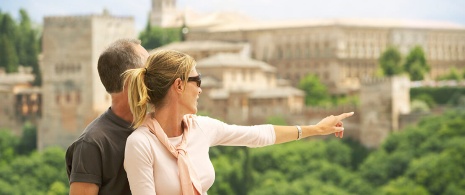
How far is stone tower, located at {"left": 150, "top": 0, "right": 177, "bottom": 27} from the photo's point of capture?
73.2 metres

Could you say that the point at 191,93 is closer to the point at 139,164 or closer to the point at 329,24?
the point at 139,164

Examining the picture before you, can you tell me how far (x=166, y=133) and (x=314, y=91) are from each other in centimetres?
4927

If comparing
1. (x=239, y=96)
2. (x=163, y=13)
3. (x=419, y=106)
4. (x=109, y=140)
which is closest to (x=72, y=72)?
(x=239, y=96)

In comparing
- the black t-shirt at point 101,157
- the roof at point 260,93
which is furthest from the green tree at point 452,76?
the black t-shirt at point 101,157

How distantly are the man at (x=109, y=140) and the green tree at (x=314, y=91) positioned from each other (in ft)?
153

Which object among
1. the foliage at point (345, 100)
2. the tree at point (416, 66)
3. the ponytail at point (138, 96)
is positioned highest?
the ponytail at point (138, 96)

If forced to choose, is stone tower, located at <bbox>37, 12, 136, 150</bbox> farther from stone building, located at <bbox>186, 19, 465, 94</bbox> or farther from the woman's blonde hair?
the woman's blonde hair

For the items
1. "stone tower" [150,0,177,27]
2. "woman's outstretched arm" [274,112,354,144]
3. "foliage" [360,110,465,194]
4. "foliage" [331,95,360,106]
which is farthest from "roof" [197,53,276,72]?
"woman's outstretched arm" [274,112,354,144]

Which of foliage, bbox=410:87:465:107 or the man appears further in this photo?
foliage, bbox=410:87:465:107

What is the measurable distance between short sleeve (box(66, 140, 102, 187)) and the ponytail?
0.51ft

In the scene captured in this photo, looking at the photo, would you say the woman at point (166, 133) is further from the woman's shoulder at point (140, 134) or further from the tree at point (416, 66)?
the tree at point (416, 66)

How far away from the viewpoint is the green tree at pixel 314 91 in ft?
170

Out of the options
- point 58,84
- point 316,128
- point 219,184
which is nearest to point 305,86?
point 58,84

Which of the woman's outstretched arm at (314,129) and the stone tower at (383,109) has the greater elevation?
the woman's outstretched arm at (314,129)
